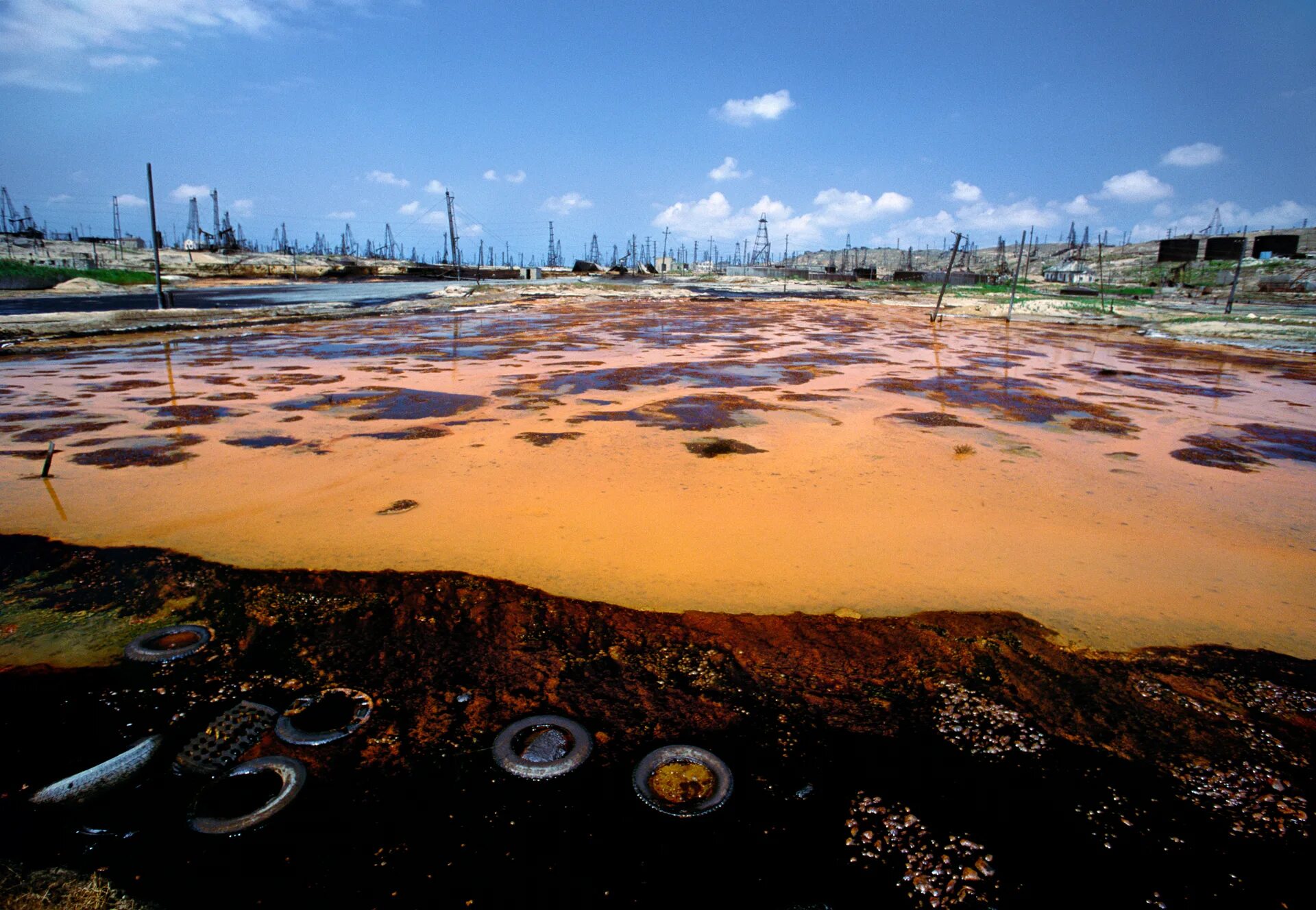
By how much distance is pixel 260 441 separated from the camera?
3.88 m

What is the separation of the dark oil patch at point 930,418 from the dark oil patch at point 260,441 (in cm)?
450

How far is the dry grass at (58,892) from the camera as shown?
103cm

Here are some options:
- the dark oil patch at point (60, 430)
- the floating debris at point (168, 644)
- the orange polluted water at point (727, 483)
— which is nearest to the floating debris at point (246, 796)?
the floating debris at point (168, 644)

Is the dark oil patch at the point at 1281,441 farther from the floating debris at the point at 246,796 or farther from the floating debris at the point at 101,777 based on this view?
the floating debris at the point at 101,777

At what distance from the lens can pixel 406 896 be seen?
1063 mm

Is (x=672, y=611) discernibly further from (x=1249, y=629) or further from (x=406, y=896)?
(x=1249, y=629)

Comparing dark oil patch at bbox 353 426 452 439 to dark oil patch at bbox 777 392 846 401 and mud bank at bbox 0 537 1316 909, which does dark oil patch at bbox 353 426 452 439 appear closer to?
mud bank at bbox 0 537 1316 909

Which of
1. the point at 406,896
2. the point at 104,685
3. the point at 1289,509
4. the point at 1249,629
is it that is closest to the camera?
the point at 406,896

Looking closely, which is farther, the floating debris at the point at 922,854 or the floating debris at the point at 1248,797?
the floating debris at the point at 1248,797

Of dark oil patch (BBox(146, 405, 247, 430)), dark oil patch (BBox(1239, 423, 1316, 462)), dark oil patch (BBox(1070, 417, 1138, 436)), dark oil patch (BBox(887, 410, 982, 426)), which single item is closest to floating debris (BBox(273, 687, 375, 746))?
dark oil patch (BBox(146, 405, 247, 430))

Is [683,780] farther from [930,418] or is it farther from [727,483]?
[930,418]

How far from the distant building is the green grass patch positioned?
198ft

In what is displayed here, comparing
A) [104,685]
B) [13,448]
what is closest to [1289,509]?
[104,685]

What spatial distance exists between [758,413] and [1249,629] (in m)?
3.22
